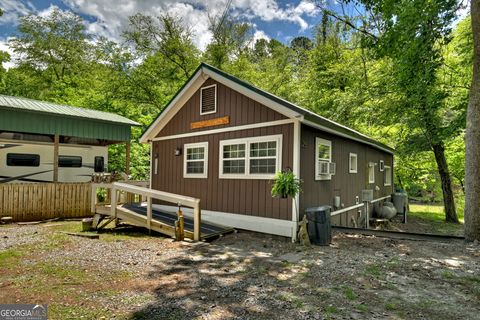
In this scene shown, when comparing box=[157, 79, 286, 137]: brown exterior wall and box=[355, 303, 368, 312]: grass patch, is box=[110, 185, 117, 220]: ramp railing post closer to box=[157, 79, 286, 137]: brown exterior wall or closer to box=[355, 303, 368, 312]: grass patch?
box=[157, 79, 286, 137]: brown exterior wall

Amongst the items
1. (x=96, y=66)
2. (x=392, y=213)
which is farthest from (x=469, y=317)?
(x=96, y=66)

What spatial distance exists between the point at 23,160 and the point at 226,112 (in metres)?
9.15

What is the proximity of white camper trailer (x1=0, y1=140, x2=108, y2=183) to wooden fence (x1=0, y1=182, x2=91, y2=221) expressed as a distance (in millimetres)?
1647

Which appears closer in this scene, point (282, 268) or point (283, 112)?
point (282, 268)

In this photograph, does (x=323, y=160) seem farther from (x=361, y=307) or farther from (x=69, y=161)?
(x=69, y=161)

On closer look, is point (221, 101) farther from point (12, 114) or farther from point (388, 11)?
point (12, 114)

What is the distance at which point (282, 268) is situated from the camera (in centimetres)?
498

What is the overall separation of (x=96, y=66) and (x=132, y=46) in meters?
5.70

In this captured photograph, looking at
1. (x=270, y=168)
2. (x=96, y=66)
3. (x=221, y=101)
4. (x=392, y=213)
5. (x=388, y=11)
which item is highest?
(x=96, y=66)

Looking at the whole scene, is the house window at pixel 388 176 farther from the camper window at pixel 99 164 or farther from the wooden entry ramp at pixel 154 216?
the camper window at pixel 99 164

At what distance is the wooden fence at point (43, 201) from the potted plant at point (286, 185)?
878cm

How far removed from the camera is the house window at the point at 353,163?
10.3m

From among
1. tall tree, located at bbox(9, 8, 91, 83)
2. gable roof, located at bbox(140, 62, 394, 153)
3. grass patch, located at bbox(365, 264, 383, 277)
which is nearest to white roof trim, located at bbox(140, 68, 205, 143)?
gable roof, located at bbox(140, 62, 394, 153)

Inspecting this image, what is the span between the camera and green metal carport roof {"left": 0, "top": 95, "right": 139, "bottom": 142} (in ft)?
34.0
